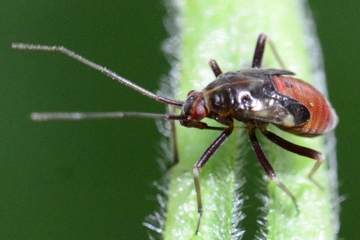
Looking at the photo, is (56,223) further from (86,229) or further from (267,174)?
(267,174)

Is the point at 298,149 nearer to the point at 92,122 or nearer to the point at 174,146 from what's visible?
the point at 174,146

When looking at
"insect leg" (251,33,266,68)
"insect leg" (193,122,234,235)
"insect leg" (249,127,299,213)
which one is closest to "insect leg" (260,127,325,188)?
"insect leg" (249,127,299,213)

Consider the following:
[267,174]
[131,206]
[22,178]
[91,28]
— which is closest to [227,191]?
[267,174]

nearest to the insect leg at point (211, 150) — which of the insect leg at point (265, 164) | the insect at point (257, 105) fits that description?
the insect at point (257, 105)

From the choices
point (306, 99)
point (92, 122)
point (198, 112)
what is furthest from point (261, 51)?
point (92, 122)

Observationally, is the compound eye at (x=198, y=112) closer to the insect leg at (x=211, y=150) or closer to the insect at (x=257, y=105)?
the insect at (x=257, y=105)

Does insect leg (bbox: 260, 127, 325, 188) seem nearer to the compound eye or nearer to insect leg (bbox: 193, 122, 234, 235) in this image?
insect leg (bbox: 193, 122, 234, 235)

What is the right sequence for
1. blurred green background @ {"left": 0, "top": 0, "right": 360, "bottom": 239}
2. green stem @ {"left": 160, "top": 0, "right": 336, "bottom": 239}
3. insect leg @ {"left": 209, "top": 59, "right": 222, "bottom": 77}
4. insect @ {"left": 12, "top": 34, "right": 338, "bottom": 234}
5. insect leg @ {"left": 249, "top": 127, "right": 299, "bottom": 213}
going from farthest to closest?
blurred green background @ {"left": 0, "top": 0, "right": 360, "bottom": 239}
insect leg @ {"left": 209, "top": 59, "right": 222, "bottom": 77}
insect @ {"left": 12, "top": 34, "right": 338, "bottom": 234}
insect leg @ {"left": 249, "top": 127, "right": 299, "bottom": 213}
green stem @ {"left": 160, "top": 0, "right": 336, "bottom": 239}
